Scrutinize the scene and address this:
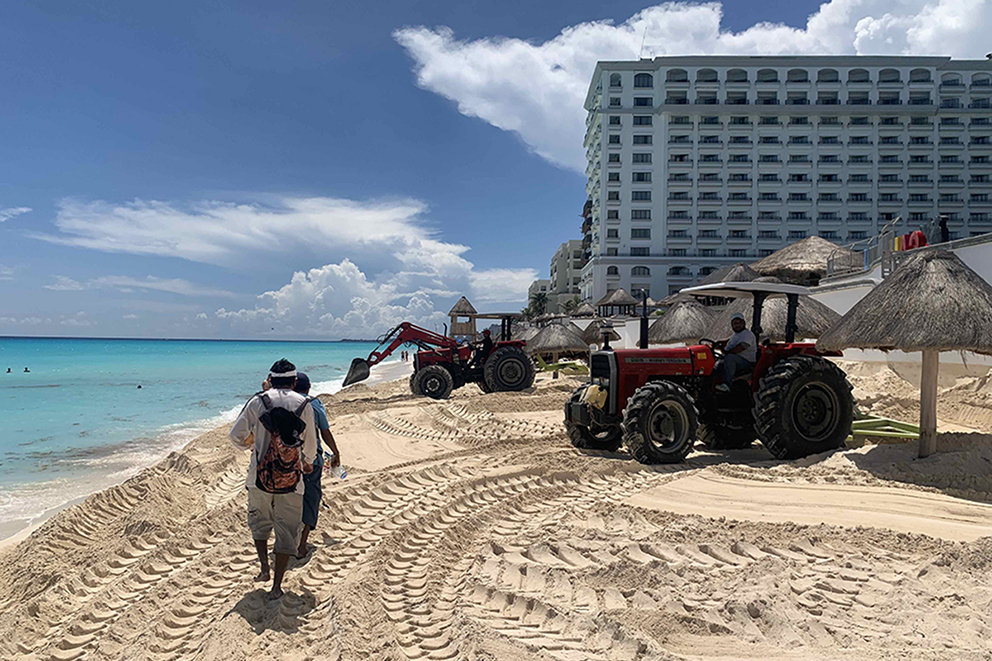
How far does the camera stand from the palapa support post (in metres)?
6.36

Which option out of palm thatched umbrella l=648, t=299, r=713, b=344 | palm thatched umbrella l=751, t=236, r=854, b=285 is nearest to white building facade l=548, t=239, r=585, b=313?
palm thatched umbrella l=751, t=236, r=854, b=285

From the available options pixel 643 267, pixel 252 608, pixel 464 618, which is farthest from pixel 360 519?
pixel 643 267

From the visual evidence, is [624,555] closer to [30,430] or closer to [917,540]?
[917,540]

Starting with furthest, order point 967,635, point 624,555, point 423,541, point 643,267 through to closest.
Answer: point 643,267 → point 423,541 → point 624,555 → point 967,635

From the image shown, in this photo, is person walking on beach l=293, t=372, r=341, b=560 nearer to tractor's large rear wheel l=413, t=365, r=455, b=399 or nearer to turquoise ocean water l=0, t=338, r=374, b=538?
turquoise ocean water l=0, t=338, r=374, b=538

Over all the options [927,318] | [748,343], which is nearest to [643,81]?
[748,343]

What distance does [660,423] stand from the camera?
6.75 metres

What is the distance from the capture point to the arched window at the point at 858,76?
51.3 metres

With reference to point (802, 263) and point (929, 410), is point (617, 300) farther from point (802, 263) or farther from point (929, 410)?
point (929, 410)

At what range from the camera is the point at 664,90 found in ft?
170

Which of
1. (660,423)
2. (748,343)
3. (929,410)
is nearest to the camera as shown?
(929,410)

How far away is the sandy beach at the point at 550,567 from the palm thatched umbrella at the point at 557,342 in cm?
1485

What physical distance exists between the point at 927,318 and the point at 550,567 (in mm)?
4876

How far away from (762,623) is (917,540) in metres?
1.78
